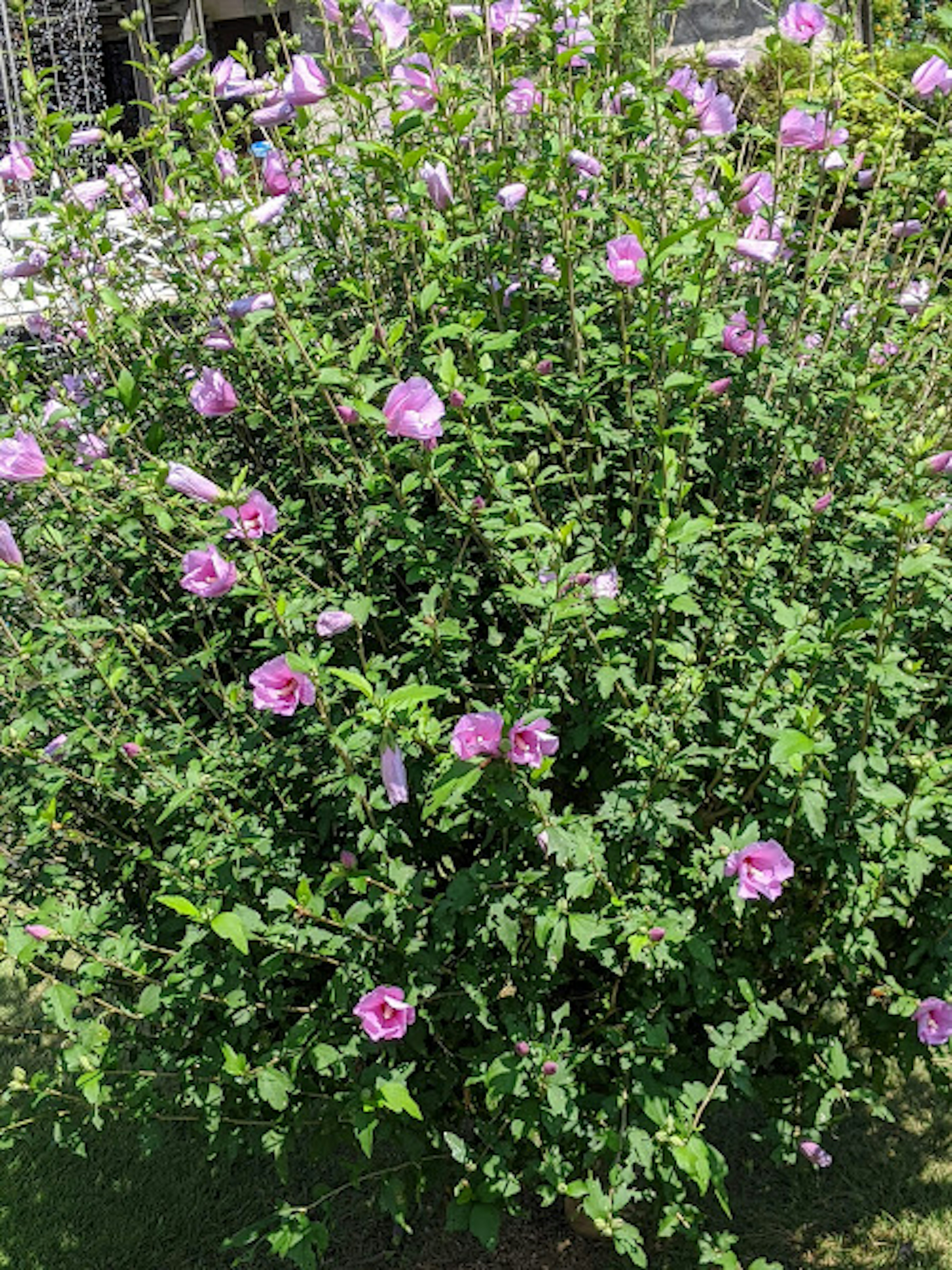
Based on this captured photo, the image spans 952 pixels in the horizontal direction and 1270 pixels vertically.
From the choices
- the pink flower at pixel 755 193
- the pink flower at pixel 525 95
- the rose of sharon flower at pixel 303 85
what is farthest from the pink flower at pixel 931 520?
the pink flower at pixel 525 95

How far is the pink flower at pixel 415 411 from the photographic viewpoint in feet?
6.27

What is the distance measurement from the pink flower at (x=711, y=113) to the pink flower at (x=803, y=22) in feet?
0.59

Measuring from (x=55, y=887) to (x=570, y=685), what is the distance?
99 cm

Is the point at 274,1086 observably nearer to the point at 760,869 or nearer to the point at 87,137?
the point at 760,869

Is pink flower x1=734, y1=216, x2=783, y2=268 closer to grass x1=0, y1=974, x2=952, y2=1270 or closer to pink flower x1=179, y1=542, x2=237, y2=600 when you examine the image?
pink flower x1=179, y1=542, x2=237, y2=600

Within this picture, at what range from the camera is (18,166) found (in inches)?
102

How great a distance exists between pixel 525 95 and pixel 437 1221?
2384mm

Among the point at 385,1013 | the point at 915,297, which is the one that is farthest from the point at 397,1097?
the point at 915,297

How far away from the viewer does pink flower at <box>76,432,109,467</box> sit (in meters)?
2.49

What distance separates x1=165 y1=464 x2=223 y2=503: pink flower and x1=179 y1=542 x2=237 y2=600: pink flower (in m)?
0.07

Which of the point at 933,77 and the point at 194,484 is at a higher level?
the point at 933,77

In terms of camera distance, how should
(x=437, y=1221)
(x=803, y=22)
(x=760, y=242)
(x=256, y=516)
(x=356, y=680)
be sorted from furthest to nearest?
(x=437, y=1221), (x=803, y=22), (x=760, y=242), (x=256, y=516), (x=356, y=680)

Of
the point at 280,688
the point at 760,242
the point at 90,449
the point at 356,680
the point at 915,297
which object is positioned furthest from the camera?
the point at 915,297

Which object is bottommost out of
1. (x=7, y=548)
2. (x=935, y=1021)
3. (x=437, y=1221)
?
(x=437, y=1221)
